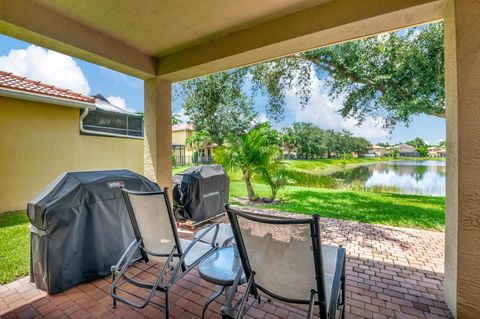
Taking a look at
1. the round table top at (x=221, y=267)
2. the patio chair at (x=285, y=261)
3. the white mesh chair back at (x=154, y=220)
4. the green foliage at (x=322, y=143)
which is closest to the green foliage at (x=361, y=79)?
the white mesh chair back at (x=154, y=220)

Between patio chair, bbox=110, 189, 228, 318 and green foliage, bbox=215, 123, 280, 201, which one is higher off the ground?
green foliage, bbox=215, 123, 280, 201

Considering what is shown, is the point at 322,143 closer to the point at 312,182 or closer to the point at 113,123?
the point at 312,182

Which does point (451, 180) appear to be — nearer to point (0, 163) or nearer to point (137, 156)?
point (0, 163)

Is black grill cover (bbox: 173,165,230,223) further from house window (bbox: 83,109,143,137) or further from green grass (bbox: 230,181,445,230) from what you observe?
house window (bbox: 83,109,143,137)

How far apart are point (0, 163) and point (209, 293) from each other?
6.59m

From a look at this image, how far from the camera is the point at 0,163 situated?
585 cm

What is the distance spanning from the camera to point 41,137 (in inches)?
259

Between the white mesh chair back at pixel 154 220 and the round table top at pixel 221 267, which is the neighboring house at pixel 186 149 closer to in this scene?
the white mesh chair back at pixel 154 220

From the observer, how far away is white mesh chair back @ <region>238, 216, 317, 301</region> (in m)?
1.47

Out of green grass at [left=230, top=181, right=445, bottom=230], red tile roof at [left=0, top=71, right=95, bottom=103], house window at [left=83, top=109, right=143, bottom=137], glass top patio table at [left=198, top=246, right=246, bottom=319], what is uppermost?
red tile roof at [left=0, top=71, right=95, bottom=103]

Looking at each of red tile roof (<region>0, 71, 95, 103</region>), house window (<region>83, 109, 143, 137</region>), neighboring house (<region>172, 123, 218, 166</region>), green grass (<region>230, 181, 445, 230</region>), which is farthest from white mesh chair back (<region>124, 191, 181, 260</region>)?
neighboring house (<region>172, 123, 218, 166</region>)

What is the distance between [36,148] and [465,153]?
28.6 feet

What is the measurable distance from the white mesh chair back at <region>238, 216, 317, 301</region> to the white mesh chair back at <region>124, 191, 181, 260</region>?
88 centimetres

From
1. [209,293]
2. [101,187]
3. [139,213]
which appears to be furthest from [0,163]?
[209,293]
